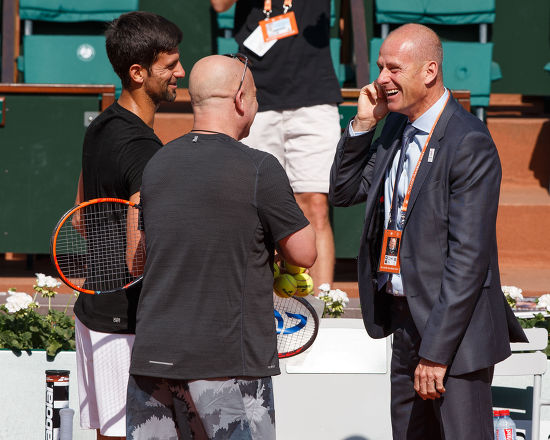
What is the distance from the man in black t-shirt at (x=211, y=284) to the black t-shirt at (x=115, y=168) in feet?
1.26

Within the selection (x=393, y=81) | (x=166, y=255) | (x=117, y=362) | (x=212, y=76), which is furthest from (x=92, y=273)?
(x=393, y=81)

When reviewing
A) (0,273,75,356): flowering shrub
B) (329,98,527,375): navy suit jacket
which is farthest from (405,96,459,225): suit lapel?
(0,273,75,356): flowering shrub

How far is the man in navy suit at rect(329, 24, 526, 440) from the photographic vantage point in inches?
110

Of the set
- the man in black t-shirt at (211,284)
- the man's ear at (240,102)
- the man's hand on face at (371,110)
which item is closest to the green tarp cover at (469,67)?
the man's hand on face at (371,110)

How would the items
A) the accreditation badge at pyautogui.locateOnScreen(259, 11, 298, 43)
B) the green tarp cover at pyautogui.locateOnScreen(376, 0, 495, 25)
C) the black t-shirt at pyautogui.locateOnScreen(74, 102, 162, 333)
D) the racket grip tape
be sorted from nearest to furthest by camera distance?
the black t-shirt at pyautogui.locateOnScreen(74, 102, 162, 333)
the racket grip tape
the accreditation badge at pyautogui.locateOnScreen(259, 11, 298, 43)
the green tarp cover at pyautogui.locateOnScreen(376, 0, 495, 25)

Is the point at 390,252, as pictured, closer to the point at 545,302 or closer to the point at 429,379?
the point at 429,379

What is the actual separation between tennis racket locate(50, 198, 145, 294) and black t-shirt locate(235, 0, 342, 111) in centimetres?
242

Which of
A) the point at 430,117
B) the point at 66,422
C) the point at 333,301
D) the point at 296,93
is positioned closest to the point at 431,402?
the point at 430,117

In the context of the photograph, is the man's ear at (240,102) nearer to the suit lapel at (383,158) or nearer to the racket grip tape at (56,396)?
the suit lapel at (383,158)

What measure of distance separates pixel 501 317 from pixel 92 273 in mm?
1409

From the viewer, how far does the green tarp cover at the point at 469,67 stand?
7.10m

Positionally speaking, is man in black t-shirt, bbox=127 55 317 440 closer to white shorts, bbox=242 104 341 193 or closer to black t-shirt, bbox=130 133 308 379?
black t-shirt, bbox=130 133 308 379

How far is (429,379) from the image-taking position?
9.36 feet

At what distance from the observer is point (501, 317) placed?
9.65 ft
